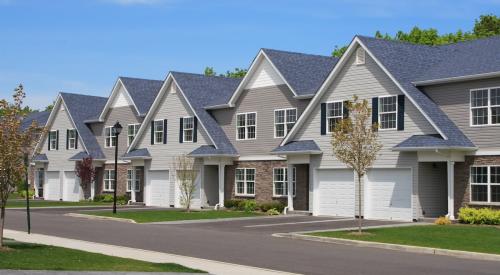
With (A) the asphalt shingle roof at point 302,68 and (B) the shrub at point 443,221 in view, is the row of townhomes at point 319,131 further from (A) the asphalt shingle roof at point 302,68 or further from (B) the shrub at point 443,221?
(B) the shrub at point 443,221

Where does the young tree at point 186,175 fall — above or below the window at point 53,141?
below

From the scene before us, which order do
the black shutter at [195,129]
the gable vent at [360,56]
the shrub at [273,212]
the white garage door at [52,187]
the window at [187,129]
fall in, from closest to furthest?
the gable vent at [360,56]
the shrub at [273,212]
the black shutter at [195,129]
the window at [187,129]
the white garage door at [52,187]

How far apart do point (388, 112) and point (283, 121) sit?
873cm

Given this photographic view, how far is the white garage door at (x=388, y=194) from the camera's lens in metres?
33.0

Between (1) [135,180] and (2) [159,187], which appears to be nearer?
(2) [159,187]

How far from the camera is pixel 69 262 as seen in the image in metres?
16.6

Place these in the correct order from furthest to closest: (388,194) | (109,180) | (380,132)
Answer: (109,180) < (380,132) < (388,194)

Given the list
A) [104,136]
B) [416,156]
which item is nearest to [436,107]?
[416,156]

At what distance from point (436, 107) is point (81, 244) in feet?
57.2

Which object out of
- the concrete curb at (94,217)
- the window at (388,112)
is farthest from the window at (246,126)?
the concrete curb at (94,217)

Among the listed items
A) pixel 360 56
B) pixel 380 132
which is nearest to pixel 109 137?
pixel 360 56

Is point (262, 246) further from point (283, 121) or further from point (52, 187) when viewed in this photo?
point (52, 187)

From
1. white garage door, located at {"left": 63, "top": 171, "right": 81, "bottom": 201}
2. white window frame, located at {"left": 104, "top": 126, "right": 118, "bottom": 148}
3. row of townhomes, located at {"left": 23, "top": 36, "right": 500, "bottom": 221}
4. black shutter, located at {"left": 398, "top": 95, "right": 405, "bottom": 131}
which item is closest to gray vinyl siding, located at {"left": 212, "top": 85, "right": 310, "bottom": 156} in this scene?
row of townhomes, located at {"left": 23, "top": 36, "right": 500, "bottom": 221}

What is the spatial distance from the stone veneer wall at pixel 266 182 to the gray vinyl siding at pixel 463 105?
29.6ft
